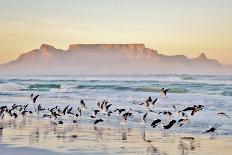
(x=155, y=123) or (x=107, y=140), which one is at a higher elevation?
(x=155, y=123)

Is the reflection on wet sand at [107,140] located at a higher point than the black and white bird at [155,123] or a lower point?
lower

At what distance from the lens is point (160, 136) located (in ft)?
46.5

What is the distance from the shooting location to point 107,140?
1352cm

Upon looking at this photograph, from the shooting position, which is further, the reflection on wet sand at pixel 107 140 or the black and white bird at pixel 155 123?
the black and white bird at pixel 155 123

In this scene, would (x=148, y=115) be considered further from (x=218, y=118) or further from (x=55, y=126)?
(x=55, y=126)

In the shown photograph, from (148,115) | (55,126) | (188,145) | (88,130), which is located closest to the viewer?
(188,145)

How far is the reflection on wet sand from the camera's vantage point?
39.0 ft

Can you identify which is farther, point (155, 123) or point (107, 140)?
point (155, 123)

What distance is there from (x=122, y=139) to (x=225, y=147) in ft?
9.47

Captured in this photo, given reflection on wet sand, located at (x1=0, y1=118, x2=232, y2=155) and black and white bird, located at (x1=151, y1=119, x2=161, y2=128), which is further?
black and white bird, located at (x1=151, y1=119, x2=161, y2=128)

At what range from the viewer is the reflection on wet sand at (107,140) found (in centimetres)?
1190

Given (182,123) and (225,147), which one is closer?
(225,147)

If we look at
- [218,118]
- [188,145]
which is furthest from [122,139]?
[218,118]

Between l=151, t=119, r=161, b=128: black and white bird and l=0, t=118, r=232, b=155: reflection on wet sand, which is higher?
l=151, t=119, r=161, b=128: black and white bird
